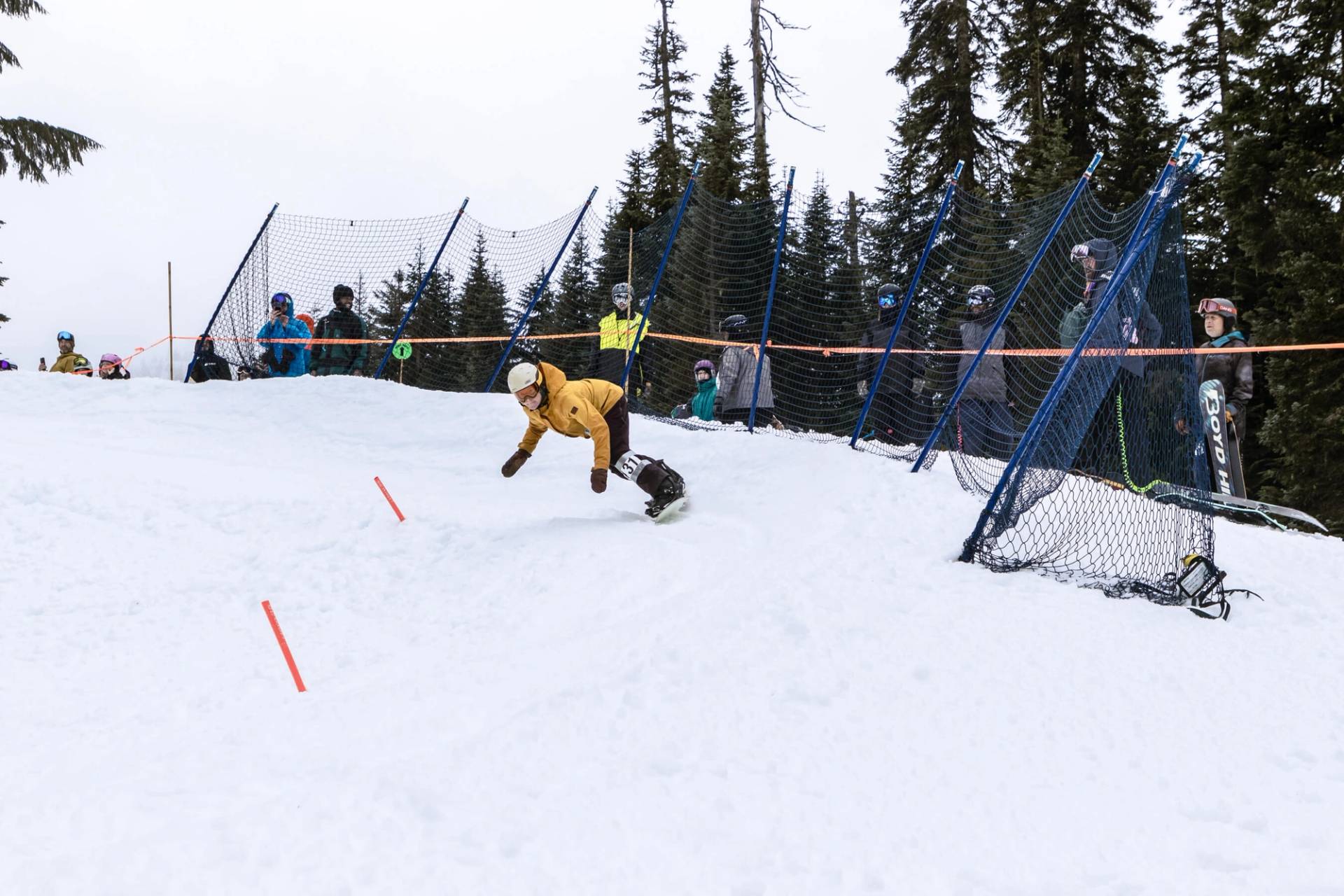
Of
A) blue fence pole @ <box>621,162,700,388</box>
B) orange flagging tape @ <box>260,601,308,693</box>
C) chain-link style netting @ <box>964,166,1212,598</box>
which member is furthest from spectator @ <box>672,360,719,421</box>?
orange flagging tape @ <box>260,601,308,693</box>

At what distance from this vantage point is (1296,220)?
11141 mm

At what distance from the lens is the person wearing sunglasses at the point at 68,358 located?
14250 millimetres

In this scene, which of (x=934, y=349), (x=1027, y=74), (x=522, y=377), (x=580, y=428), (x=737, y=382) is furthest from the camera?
(x=1027, y=74)

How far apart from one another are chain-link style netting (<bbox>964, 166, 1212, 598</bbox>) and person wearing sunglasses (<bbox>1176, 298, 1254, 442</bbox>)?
38.9 inches

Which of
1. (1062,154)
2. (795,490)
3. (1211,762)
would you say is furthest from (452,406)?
(1062,154)

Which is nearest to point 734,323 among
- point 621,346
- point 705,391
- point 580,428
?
point 705,391

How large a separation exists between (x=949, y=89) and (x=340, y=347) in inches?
626

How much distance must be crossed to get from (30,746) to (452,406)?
6.79 metres

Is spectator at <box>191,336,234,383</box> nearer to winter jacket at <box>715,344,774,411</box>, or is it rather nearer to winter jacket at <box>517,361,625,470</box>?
winter jacket at <box>715,344,774,411</box>

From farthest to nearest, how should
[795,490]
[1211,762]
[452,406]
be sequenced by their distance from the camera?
[452,406], [795,490], [1211,762]

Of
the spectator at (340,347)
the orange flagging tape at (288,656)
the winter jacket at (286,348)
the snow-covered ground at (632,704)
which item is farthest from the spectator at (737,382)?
the orange flagging tape at (288,656)

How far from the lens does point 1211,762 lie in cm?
333

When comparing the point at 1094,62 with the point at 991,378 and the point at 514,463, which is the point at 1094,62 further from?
the point at 514,463

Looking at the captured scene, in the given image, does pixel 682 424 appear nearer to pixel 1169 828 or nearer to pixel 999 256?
pixel 999 256
